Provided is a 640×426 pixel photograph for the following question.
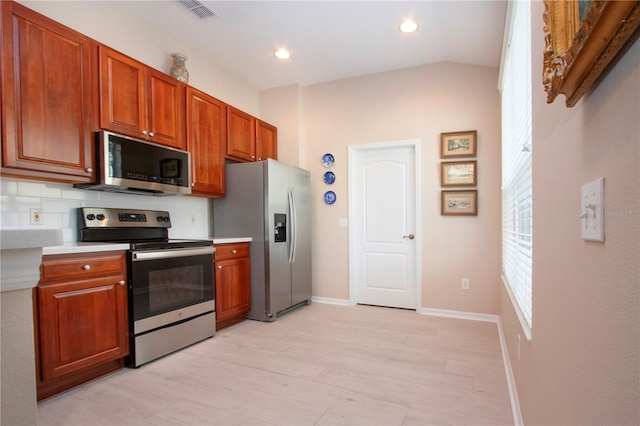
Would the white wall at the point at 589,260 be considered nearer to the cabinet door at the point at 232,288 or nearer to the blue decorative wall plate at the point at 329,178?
the cabinet door at the point at 232,288

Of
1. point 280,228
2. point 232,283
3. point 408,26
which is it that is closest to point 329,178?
point 280,228

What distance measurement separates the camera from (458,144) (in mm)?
3758

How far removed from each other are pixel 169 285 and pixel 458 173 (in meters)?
3.13

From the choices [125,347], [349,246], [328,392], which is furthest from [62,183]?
[349,246]

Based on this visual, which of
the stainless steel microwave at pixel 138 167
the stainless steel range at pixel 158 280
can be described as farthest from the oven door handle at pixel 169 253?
the stainless steel microwave at pixel 138 167

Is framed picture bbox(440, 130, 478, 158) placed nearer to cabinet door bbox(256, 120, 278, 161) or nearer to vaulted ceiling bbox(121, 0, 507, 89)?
vaulted ceiling bbox(121, 0, 507, 89)

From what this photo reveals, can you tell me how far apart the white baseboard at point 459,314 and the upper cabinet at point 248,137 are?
273 centimetres

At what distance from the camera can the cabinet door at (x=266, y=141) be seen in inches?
167

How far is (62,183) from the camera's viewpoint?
249cm

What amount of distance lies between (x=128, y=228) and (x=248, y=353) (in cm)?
149

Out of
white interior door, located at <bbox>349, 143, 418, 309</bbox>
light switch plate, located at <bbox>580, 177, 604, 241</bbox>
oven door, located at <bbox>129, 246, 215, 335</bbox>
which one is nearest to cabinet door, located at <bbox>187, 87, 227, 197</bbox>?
oven door, located at <bbox>129, 246, 215, 335</bbox>

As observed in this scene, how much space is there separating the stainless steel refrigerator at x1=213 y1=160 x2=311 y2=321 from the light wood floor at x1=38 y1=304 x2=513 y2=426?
535mm

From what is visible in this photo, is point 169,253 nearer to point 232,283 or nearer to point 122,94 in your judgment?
point 232,283

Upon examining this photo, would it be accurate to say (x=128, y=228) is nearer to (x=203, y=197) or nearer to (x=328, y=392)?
(x=203, y=197)
